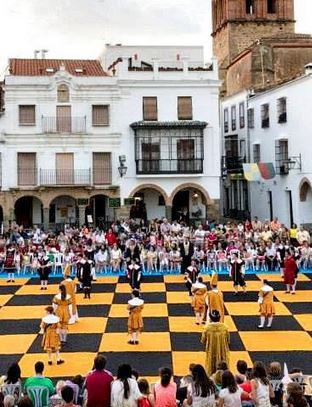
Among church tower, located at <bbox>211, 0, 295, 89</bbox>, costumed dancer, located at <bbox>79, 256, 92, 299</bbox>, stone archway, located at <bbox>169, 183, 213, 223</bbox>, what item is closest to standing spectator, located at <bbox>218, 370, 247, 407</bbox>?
costumed dancer, located at <bbox>79, 256, 92, 299</bbox>

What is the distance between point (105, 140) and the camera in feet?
128

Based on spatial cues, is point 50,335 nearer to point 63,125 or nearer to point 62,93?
point 63,125

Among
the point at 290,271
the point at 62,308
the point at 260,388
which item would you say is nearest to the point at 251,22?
the point at 290,271

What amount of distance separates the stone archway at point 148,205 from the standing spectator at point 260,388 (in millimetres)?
31016

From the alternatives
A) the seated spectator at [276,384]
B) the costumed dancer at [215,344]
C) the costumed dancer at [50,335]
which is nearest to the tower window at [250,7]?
the costumed dancer at [50,335]

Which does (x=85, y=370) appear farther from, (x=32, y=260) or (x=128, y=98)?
(x=128, y=98)

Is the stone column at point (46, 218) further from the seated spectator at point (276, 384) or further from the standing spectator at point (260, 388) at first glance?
the standing spectator at point (260, 388)

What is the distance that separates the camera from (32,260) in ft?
89.1

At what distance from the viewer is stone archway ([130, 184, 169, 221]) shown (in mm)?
41219

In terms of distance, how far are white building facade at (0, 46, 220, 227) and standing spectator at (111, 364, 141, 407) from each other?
28.5m

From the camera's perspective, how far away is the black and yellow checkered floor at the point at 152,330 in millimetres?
14930

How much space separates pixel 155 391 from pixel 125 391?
51 centimetres

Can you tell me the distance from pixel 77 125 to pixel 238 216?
47.7ft

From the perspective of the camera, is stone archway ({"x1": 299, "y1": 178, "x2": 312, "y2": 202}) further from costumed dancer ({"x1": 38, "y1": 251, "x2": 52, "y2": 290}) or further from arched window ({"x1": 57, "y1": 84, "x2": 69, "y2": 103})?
costumed dancer ({"x1": 38, "y1": 251, "x2": 52, "y2": 290})
